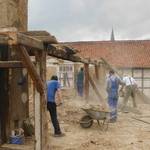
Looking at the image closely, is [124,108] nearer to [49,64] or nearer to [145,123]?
[145,123]

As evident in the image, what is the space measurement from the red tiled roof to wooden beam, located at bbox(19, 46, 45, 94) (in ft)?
75.0

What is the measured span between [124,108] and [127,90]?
88cm

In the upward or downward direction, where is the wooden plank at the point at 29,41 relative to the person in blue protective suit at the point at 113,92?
upward

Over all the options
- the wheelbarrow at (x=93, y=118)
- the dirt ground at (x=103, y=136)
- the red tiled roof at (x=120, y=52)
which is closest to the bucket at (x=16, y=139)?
the dirt ground at (x=103, y=136)

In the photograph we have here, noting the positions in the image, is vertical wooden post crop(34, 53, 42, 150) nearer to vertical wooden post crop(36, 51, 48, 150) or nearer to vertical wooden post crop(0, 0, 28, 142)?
vertical wooden post crop(36, 51, 48, 150)

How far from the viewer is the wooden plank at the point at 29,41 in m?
6.71

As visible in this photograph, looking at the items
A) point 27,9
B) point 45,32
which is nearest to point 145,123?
point 27,9

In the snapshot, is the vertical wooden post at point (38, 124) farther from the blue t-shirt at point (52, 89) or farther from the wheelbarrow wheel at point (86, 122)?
the wheelbarrow wheel at point (86, 122)

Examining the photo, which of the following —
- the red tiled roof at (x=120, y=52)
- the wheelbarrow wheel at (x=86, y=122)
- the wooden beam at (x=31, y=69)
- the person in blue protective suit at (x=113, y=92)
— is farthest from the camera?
the red tiled roof at (x=120, y=52)

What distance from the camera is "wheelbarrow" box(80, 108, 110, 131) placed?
12.2 m

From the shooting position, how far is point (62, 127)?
41.2ft

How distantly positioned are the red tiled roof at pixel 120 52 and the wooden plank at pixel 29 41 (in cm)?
2283

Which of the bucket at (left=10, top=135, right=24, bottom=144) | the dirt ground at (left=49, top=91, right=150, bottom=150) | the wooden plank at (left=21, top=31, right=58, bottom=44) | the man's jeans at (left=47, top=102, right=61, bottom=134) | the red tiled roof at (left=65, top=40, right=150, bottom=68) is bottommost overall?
the dirt ground at (left=49, top=91, right=150, bottom=150)

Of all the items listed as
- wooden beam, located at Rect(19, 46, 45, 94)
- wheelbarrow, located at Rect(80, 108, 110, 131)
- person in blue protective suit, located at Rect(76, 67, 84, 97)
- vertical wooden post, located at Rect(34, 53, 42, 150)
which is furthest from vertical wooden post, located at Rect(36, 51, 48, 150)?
person in blue protective suit, located at Rect(76, 67, 84, 97)
